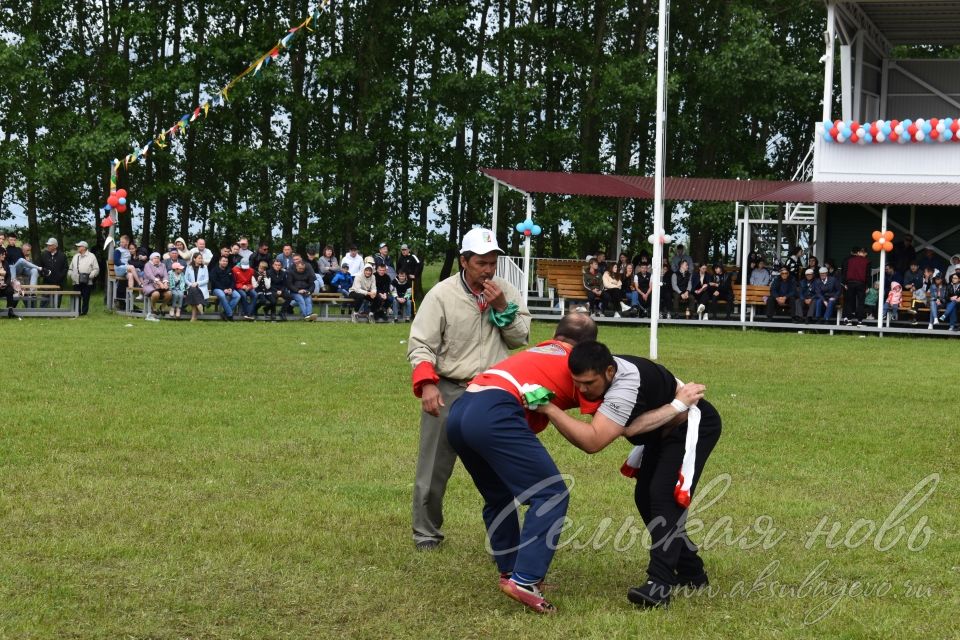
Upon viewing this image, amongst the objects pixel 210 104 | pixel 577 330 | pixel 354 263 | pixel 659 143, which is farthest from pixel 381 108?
pixel 577 330

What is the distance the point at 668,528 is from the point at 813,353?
602 inches

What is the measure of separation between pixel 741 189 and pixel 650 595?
80.6 ft

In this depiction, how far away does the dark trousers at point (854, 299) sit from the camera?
2738 cm

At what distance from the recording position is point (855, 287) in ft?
90.0

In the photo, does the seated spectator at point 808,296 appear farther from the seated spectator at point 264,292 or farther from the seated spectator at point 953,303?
the seated spectator at point 264,292

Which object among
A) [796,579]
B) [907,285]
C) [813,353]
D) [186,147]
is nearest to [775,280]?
[907,285]

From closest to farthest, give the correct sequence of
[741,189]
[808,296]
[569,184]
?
[808,296]
[741,189]
[569,184]

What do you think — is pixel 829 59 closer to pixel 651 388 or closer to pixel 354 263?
pixel 354 263

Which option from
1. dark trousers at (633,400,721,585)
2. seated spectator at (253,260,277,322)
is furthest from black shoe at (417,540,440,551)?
seated spectator at (253,260,277,322)

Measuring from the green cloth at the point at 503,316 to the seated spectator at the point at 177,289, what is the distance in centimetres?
1878

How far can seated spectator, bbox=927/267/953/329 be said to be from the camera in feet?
86.9

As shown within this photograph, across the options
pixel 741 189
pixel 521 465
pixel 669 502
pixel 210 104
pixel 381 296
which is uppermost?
pixel 210 104

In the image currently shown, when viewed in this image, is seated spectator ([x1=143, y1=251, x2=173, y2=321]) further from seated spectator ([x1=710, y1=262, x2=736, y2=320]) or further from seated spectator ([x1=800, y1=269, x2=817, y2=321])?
seated spectator ([x1=800, y1=269, x2=817, y2=321])

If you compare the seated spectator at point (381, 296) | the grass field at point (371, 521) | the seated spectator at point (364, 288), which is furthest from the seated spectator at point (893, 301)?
the grass field at point (371, 521)
